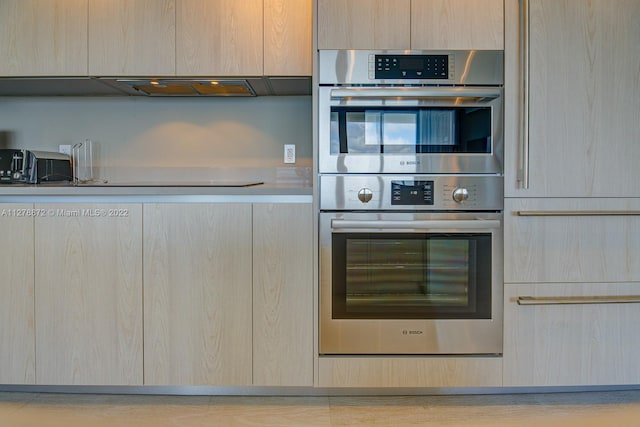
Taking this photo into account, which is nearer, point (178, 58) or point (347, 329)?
point (347, 329)

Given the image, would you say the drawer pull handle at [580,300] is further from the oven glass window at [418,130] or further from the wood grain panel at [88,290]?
the wood grain panel at [88,290]

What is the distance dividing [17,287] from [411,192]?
1699mm

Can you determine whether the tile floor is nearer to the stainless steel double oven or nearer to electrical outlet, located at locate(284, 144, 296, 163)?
the stainless steel double oven

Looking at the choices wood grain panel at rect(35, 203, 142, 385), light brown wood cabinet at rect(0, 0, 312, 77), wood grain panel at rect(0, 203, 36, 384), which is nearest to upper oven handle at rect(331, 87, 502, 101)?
light brown wood cabinet at rect(0, 0, 312, 77)

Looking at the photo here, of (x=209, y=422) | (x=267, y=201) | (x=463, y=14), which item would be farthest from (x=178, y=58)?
(x=209, y=422)

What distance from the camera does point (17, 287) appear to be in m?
1.94

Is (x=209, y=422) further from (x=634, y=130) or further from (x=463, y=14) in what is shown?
(x=634, y=130)

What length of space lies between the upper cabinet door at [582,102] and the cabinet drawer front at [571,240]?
55 mm

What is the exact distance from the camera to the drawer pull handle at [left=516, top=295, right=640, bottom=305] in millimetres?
1942

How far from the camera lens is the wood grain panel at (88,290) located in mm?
1926

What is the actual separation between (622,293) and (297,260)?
4.57 feet

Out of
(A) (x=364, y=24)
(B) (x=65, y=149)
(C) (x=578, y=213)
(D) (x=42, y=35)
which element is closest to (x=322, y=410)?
(C) (x=578, y=213)

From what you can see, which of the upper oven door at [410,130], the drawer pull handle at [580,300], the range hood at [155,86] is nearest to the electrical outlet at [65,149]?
the range hood at [155,86]

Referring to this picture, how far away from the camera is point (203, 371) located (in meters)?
1.96
